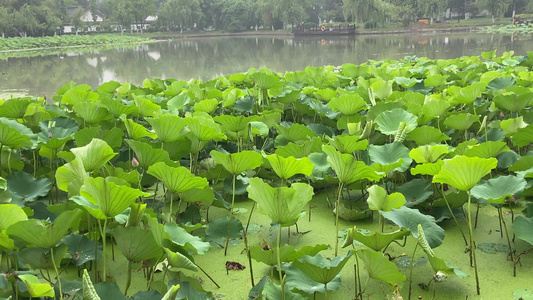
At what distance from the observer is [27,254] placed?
105cm

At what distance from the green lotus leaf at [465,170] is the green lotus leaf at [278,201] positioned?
375 mm

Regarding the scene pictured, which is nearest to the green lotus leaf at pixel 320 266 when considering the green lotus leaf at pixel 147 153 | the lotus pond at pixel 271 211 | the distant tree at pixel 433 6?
the lotus pond at pixel 271 211

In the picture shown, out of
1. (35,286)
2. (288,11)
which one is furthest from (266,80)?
(288,11)

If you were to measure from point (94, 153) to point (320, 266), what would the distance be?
27.6 inches

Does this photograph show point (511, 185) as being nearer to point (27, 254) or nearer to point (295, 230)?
point (295, 230)

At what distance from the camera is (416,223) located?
120cm

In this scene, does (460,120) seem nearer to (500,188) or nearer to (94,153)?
(500,188)

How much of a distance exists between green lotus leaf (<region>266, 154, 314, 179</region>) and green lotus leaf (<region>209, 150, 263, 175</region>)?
68 mm

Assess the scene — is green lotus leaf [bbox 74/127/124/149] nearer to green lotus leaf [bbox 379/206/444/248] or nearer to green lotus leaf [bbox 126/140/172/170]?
green lotus leaf [bbox 126/140/172/170]

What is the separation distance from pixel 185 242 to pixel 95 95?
1.46 meters

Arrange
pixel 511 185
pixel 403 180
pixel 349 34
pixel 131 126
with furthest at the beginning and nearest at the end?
pixel 349 34
pixel 403 180
pixel 131 126
pixel 511 185

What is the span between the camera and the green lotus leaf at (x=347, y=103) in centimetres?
200

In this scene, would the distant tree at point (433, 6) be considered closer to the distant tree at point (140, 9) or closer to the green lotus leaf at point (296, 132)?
the distant tree at point (140, 9)

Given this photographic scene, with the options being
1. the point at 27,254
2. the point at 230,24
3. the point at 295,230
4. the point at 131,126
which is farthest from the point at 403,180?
the point at 230,24
